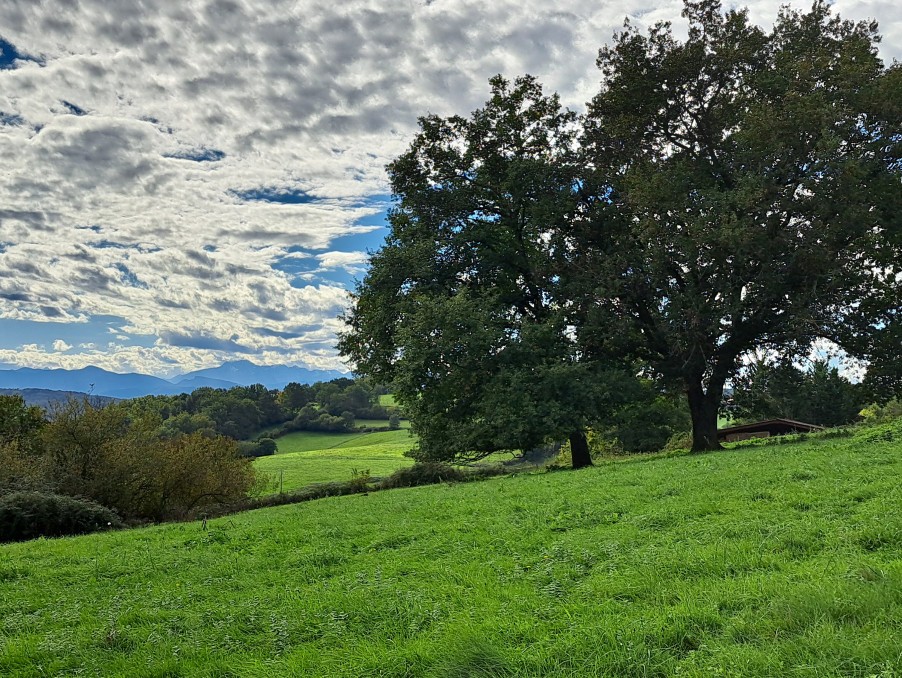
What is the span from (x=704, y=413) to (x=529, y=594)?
24732mm

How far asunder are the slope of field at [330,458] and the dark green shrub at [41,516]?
20654mm

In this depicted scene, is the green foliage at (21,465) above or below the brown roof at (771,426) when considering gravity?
above

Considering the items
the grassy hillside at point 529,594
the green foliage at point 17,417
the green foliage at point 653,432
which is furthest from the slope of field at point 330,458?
the grassy hillside at point 529,594

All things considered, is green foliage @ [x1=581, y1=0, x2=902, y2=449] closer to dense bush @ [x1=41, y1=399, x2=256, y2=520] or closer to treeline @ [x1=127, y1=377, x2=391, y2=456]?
dense bush @ [x1=41, y1=399, x2=256, y2=520]

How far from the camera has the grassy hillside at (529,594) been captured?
4.60 meters

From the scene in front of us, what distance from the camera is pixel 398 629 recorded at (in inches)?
241

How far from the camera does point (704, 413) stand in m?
28.1

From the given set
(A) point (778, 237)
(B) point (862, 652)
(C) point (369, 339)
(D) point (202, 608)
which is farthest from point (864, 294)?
(D) point (202, 608)

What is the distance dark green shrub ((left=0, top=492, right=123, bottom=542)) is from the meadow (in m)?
19.3

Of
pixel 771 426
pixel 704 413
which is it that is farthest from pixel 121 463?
pixel 771 426

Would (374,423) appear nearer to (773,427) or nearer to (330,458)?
(330,458)

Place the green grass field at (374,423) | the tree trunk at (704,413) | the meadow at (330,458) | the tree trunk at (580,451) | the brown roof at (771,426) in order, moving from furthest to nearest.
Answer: the green grass field at (374,423) < the meadow at (330,458) < the brown roof at (771,426) < the tree trunk at (580,451) < the tree trunk at (704,413)

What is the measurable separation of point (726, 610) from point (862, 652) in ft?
4.24

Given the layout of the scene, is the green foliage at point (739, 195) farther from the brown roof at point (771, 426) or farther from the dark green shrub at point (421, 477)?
the brown roof at point (771, 426)
